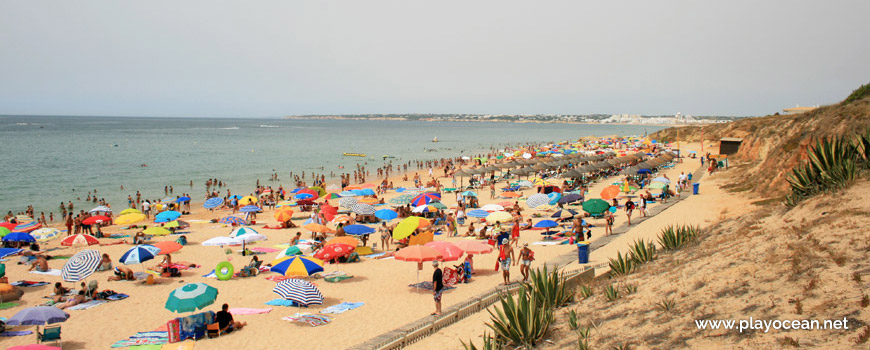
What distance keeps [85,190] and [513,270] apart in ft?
106

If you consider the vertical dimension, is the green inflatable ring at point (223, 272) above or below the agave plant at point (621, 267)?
below

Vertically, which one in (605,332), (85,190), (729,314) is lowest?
(85,190)

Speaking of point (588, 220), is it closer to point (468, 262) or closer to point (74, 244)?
point (468, 262)

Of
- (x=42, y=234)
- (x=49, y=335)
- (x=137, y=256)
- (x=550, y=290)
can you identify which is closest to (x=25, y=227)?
(x=42, y=234)

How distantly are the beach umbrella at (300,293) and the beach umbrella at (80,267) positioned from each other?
4.58 m

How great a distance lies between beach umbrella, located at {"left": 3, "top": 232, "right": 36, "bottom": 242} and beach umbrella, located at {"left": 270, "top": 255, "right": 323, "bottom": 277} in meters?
9.29

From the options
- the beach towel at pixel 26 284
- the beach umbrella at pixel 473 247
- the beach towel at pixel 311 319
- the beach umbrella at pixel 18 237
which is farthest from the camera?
the beach umbrella at pixel 18 237

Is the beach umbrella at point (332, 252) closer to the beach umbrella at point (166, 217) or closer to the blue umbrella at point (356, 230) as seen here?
the blue umbrella at point (356, 230)

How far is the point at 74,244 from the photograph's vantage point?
54.6 feet

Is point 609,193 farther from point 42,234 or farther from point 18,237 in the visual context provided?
point 18,237

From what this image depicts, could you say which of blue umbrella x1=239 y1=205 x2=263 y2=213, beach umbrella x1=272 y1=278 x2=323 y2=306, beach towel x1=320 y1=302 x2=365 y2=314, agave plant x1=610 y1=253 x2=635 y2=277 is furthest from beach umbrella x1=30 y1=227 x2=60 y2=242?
agave plant x1=610 y1=253 x2=635 y2=277

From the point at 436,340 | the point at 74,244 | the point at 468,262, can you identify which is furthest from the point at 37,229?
the point at 436,340

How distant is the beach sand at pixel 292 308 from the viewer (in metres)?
9.47

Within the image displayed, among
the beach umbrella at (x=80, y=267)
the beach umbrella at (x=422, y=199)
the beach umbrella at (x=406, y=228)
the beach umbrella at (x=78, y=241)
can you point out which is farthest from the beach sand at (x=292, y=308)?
the beach umbrella at (x=422, y=199)
